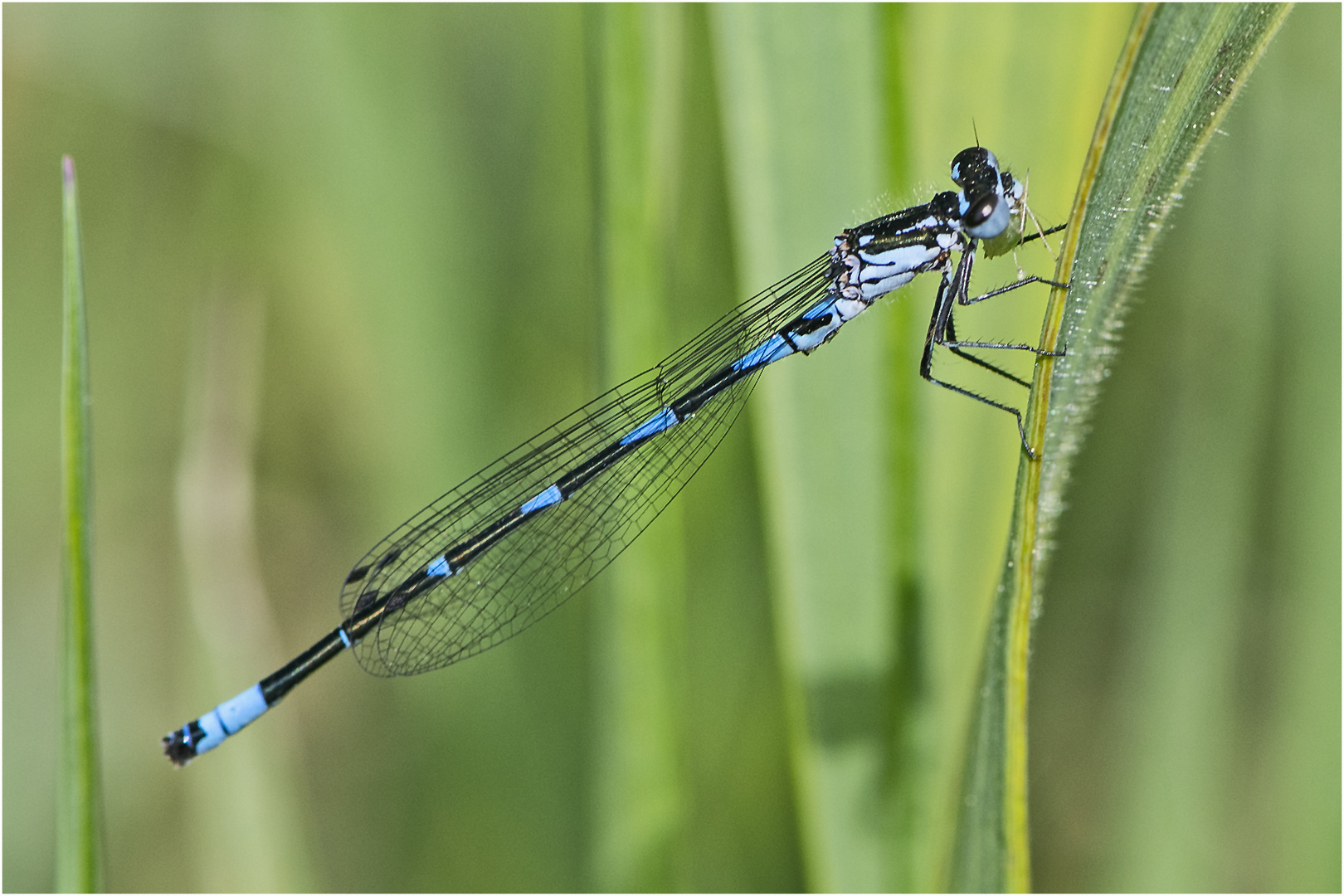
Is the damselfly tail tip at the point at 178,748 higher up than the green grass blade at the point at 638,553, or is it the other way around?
the green grass blade at the point at 638,553

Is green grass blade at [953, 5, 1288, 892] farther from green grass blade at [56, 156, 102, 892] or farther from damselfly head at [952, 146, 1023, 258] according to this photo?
green grass blade at [56, 156, 102, 892]

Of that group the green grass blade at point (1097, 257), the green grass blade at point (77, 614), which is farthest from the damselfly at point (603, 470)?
the green grass blade at point (77, 614)

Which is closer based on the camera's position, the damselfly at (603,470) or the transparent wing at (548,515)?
the damselfly at (603,470)

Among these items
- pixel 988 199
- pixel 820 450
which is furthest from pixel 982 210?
pixel 820 450

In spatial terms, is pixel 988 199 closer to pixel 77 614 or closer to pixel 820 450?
pixel 820 450

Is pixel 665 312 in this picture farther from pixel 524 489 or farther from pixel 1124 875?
pixel 1124 875

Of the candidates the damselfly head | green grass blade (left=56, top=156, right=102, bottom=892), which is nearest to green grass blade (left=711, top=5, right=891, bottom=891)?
the damselfly head

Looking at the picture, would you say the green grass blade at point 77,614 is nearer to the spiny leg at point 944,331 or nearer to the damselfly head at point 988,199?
the spiny leg at point 944,331
